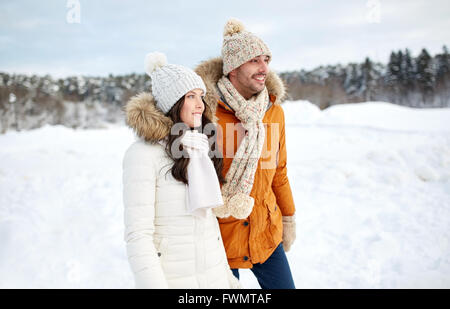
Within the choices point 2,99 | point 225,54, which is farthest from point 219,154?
point 2,99

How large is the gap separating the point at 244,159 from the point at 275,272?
0.83 metres

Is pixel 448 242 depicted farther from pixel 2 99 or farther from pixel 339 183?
pixel 2 99

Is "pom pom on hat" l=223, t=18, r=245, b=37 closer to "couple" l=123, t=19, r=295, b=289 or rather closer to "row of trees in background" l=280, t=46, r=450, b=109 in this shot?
"couple" l=123, t=19, r=295, b=289

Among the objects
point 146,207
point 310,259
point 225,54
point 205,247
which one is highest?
point 225,54

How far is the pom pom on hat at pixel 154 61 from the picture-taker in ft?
5.71

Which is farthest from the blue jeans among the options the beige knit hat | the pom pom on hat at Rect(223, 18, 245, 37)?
the pom pom on hat at Rect(223, 18, 245, 37)

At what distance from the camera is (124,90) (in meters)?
41.2

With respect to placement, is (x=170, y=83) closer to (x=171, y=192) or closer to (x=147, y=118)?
(x=147, y=118)

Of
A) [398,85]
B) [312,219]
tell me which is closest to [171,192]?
[312,219]

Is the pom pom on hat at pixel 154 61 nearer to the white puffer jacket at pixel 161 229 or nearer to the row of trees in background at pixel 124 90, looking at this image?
the white puffer jacket at pixel 161 229

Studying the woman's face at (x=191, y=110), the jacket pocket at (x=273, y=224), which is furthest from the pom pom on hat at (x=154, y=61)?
the jacket pocket at (x=273, y=224)

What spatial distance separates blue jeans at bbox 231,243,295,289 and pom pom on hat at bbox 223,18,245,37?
162 cm

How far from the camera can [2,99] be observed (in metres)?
23.7

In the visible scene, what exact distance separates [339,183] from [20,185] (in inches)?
244
